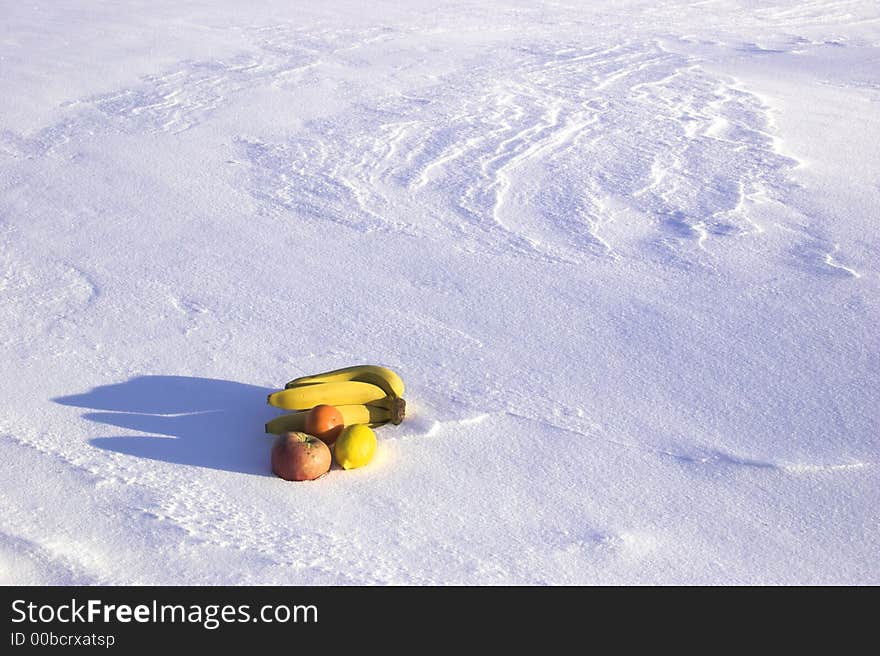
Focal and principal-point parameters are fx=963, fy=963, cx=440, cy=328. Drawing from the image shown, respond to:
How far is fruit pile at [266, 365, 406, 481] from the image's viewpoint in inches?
119

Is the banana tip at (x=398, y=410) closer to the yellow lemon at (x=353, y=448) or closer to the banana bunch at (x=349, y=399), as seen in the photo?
the banana bunch at (x=349, y=399)

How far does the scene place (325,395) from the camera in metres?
3.31

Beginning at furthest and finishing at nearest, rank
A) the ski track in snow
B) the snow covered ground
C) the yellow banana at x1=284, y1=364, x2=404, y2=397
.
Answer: the ski track in snow → the yellow banana at x1=284, y1=364, x2=404, y2=397 → the snow covered ground

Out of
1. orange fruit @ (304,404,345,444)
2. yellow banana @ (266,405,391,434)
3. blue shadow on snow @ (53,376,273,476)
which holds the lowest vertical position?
blue shadow on snow @ (53,376,273,476)

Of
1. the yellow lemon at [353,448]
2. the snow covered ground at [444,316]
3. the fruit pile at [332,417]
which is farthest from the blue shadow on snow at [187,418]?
the yellow lemon at [353,448]

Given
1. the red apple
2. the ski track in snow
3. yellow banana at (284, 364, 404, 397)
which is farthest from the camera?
the ski track in snow

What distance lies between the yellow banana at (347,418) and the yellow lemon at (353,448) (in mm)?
135

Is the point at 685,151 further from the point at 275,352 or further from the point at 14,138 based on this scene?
the point at 14,138

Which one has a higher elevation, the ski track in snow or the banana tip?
the ski track in snow

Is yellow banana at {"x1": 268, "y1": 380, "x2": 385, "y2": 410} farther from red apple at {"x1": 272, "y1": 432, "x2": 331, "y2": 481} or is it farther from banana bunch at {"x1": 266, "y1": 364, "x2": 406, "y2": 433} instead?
red apple at {"x1": 272, "y1": 432, "x2": 331, "y2": 481}

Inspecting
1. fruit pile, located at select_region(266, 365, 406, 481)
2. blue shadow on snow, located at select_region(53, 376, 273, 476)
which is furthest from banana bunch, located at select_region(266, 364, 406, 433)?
blue shadow on snow, located at select_region(53, 376, 273, 476)

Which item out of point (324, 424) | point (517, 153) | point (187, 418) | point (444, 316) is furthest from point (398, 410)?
point (517, 153)

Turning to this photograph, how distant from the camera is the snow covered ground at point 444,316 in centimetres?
286

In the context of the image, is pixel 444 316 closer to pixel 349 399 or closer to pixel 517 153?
pixel 349 399
